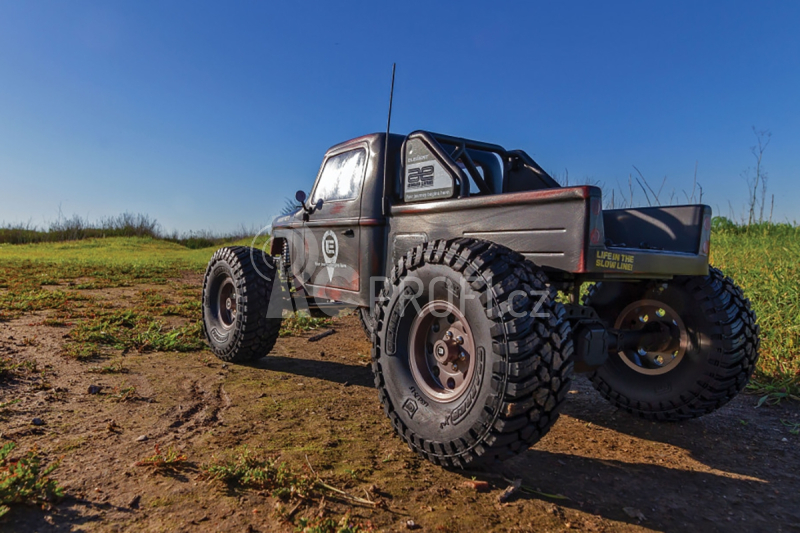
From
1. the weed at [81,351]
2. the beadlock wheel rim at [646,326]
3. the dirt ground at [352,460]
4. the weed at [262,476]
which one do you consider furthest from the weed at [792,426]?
A: the weed at [81,351]

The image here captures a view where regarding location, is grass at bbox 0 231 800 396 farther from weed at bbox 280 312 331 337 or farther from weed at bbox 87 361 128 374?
weed at bbox 87 361 128 374

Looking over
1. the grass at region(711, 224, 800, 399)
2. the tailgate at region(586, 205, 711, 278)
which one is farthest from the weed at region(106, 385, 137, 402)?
the grass at region(711, 224, 800, 399)

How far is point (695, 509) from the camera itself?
246cm

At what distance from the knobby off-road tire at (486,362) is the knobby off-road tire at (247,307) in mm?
2241

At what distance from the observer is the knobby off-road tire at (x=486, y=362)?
2332 millimetres

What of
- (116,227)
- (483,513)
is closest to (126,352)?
(483,513)

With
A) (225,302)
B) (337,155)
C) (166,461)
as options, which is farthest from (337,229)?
(166,461)

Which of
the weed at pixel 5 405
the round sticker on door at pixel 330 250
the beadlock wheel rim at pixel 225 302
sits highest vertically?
the round sticker on door at pixel 330 250

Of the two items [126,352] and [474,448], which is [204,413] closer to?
[474,448]

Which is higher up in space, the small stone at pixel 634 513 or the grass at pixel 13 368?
the grass at pixel 13 368

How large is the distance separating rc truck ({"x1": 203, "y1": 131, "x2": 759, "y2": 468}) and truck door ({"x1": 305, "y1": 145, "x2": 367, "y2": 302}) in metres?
0.02

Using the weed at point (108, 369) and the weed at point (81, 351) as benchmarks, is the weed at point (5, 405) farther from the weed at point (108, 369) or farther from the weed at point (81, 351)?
the weed at point (81, 351)

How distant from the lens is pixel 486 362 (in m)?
2.44

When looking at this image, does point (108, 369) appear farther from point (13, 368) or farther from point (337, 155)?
point (337, 155)
